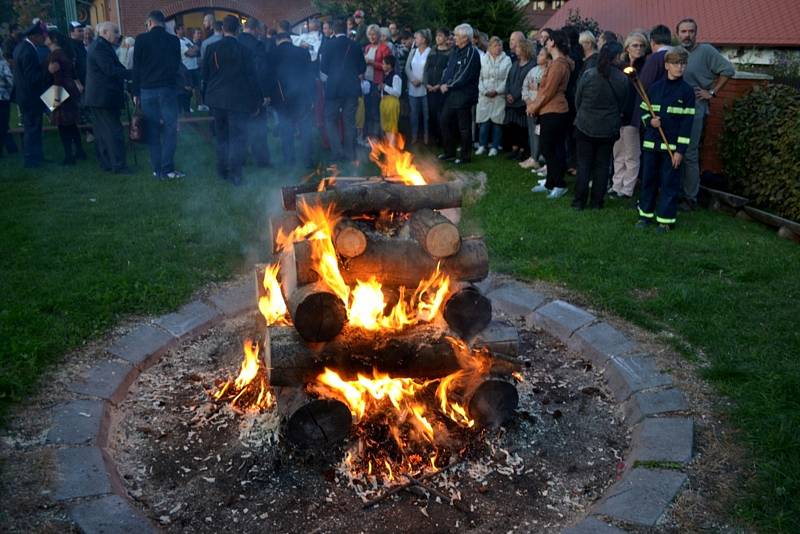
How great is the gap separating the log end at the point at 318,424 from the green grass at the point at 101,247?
1744mm

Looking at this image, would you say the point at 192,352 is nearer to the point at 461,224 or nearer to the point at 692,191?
the point at 461,224

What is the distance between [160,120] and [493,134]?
5.84 meters

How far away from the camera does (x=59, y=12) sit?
21344mm

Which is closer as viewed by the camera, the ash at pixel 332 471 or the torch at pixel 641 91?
the ash at pixel 332 471

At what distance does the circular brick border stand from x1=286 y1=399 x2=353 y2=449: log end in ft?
3.05

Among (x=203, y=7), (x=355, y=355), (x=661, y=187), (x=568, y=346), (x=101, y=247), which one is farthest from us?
(x=203, y=7)

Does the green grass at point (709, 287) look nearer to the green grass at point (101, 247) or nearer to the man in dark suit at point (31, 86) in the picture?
the green grass at point (101, 247)

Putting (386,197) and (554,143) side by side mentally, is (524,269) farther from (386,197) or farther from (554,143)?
(554,143)

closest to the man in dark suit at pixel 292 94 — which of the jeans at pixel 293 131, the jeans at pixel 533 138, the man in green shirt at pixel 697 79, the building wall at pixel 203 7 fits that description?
the jeans at pixel 293 131

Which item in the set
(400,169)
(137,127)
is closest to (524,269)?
(400,169)

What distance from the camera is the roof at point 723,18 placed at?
23844 mm

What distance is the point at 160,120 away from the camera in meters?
10.8

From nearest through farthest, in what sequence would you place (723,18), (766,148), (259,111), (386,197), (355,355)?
(355,355)
(386,197)
(766,148)
(259,111)
(723,18)

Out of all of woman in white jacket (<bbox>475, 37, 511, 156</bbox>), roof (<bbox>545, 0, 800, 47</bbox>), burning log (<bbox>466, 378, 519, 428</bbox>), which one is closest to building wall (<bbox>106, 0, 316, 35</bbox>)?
roof (<bbox>545, 0, 800, 47</bbox>)
